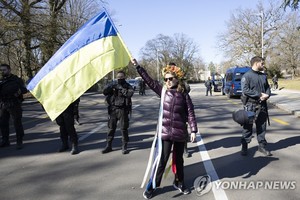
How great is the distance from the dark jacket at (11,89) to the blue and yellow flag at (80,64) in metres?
1.91

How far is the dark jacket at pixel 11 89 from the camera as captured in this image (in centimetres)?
690

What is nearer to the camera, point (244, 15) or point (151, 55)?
point (244, 15)

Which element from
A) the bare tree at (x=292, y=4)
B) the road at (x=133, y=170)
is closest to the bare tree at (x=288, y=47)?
the bare tree at (x=292, y=4)

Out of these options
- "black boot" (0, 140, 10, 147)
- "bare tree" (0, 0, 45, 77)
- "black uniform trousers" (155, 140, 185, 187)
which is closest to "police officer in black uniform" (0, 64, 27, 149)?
"black boot" (0, 140, 10, 147)

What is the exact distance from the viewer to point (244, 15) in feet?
169

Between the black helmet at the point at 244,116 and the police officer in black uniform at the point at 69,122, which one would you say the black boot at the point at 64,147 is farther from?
the black helmet at the point at 244,116

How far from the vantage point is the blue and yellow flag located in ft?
16.7

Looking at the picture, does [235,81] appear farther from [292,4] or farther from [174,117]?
[174,117]

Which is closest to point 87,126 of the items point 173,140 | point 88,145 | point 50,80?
point 88,145

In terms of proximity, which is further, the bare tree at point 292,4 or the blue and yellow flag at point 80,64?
the bare tree at point 292,4

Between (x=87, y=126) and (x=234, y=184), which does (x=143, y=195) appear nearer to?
(x=234, y=184)

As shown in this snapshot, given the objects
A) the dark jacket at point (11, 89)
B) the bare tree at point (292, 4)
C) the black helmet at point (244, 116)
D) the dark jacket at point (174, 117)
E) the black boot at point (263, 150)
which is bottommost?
the black boot at point (263, 150)

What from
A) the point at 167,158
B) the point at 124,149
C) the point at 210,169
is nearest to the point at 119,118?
the point at 124,149

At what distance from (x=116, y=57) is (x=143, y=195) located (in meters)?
2.18
